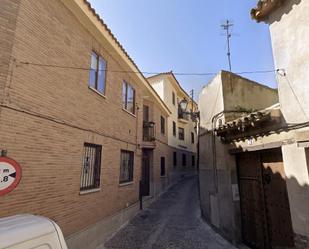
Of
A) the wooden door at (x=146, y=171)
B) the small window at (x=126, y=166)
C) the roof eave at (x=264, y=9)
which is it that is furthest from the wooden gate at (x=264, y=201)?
the wooden door at (x=146, y=171)

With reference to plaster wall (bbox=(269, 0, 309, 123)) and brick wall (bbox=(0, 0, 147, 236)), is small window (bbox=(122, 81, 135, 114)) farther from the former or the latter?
plaster wall (bbox=(269, 0, 309, 123))

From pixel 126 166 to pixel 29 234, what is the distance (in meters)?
8.43

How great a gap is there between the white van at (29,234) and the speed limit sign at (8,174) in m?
2.11

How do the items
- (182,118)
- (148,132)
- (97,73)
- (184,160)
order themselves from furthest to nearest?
(182,118), (184,160), (148,132), (97,73)

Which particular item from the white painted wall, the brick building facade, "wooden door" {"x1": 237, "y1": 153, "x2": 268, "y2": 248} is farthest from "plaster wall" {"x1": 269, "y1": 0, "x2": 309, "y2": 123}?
the white painted wall

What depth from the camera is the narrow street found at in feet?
22.0

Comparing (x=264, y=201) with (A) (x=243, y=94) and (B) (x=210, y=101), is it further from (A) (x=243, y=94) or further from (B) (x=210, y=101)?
(B) (x=210, y=101)

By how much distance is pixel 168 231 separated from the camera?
7938 millimetres

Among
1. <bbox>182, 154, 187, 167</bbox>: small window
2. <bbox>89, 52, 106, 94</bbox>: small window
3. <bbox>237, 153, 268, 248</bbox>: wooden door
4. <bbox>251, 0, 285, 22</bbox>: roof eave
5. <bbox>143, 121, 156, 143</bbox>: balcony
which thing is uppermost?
<bbox>251, 0, 285, 22</bbox>: roof eave

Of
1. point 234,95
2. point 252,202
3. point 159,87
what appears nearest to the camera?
point 252,202

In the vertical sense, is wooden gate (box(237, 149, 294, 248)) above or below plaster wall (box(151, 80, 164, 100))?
below

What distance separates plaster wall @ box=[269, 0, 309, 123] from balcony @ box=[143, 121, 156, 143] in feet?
31.3

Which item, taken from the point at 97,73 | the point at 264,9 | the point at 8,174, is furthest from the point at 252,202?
the point at 97,73

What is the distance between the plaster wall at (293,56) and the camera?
446 centimetres
